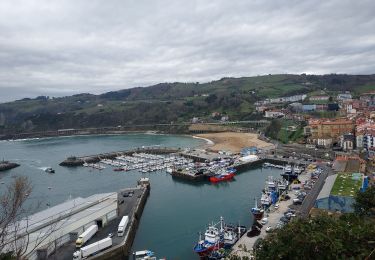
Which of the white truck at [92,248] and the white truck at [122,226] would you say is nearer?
the white truck at [92,248]

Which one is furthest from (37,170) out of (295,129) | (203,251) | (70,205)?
(295,129)

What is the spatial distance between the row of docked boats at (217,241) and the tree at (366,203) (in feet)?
15.6

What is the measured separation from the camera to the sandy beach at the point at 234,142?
38375mm

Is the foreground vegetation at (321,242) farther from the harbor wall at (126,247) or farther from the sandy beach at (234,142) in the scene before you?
the sandy beach at (234,142)

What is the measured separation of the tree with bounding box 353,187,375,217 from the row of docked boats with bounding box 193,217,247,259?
4.75 meters

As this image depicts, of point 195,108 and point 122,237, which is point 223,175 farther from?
point 195,108

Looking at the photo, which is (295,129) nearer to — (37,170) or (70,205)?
(37,170)

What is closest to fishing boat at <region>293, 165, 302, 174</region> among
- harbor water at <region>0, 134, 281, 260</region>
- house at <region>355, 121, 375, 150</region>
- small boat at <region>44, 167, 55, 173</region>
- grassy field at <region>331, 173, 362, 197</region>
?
harbor water at <region>0, 134, 281, 260</region>

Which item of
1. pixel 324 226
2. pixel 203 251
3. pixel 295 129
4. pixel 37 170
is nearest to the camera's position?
pixel 324 226

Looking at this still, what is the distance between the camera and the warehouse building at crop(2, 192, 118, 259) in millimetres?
12688

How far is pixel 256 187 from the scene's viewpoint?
23.8m

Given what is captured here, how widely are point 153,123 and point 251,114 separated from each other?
18.7 meters

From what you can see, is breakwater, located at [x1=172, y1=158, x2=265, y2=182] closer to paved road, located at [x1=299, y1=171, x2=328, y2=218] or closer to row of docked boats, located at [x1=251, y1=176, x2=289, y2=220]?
row of docked boats, located at [x1=251, y1=176, x2=289, y2=220]

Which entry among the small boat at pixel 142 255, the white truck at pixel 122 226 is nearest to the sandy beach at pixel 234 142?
the white truck at pixel 122 226
